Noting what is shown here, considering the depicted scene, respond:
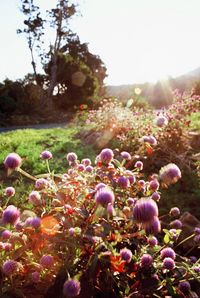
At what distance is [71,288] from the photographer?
192 cm

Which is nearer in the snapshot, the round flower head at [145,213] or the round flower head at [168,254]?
the round flower head at [145,213]

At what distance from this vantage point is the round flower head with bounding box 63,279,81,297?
1.92 metres

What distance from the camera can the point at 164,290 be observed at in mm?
2494

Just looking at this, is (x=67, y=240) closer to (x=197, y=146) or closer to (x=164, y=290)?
(x=164, y=290)

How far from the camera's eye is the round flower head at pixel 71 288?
1918 millimetres

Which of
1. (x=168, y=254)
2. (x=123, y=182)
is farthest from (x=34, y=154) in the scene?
(x=168, y=254)

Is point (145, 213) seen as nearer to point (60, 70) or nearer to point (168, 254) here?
point (168, 254)

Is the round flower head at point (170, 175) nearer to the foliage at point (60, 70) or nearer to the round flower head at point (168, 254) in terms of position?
the round flower head at point (168, 254)

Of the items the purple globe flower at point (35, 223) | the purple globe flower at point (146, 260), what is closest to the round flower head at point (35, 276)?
the purple globe flower at point (35, 223)

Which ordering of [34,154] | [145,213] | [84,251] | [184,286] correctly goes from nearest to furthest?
1. [145,213]
2. [84,251]
3. [184,286]
4. [34,154]

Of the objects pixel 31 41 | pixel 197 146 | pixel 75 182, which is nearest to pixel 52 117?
pixel 31 41

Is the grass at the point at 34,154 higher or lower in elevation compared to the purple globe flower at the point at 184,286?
higher

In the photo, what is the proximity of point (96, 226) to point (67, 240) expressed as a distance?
0.19m

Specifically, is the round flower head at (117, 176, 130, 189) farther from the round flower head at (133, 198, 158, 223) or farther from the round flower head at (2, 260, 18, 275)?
the round flower head at (2, 260, 18, 275)
